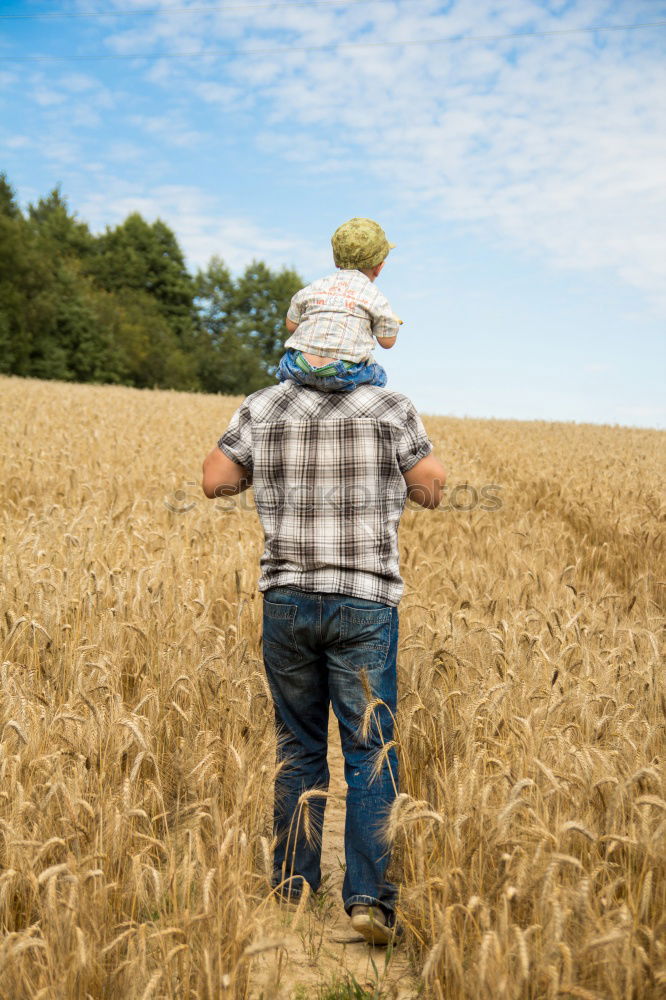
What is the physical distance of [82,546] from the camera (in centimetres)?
578

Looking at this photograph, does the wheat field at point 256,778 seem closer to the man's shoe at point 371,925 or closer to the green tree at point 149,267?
the man's shoe at point 371,925

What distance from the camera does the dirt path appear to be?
247cm

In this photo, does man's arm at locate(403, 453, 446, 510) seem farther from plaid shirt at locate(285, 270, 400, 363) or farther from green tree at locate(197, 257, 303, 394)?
green tree at locate(197, 257, 303, 394)

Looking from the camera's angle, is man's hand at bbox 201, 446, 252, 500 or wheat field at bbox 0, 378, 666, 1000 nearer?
wheat field at bbox 0, 378, 666, 1000

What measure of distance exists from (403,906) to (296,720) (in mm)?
701

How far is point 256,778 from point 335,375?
1.44 metres

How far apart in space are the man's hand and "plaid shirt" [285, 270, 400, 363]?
0.46 metres

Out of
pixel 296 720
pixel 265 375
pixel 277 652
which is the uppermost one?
pixel 265 375

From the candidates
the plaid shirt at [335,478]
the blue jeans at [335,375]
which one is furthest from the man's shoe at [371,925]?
the blue jeans at [335,375]

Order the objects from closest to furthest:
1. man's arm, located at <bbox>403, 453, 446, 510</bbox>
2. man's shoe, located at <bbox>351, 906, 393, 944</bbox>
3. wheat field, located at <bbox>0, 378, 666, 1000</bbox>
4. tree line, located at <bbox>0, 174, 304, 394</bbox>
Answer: wheat field, located at <bbox>0, 378, 666, 1000</bbox>
man's shoe, located at <bbox>351, 906, 393, 944</bbox>
man's arm, located at <bbox>403, 453, 446, 510</bbox>
tree line, located at <bbox>0, 174, 304, 394</bbox>

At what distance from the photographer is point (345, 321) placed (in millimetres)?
2795

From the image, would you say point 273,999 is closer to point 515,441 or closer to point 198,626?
point 198,626

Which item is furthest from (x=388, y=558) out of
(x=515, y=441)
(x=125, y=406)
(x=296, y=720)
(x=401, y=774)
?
(x=125, y=406)

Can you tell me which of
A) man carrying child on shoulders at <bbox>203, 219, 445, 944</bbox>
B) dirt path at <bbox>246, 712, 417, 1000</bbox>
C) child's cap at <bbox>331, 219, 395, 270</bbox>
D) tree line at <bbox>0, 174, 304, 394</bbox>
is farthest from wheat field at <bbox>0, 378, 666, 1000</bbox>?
tree line at <bbox>0, 174, 304, 394</bbox>
